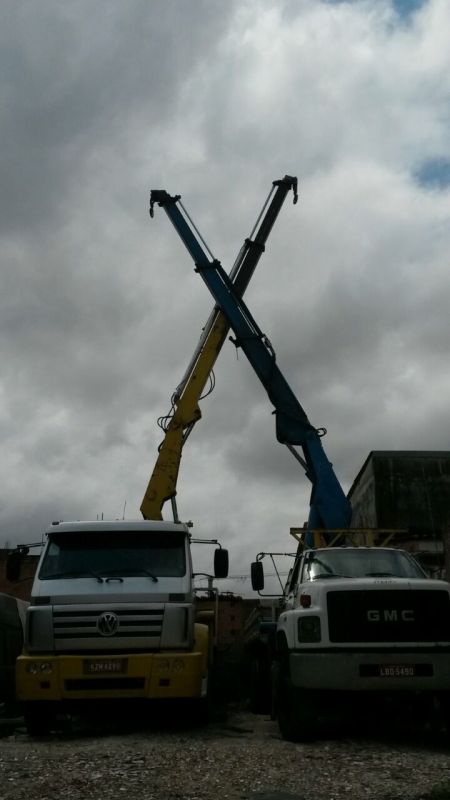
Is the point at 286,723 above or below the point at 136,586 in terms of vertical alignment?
below

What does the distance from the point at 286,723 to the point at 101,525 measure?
3.56 meters

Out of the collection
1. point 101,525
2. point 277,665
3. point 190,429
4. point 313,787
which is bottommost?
point 313,787

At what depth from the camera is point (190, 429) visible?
1719cm

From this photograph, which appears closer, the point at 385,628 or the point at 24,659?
the point at 385,628

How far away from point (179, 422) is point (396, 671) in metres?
9.21

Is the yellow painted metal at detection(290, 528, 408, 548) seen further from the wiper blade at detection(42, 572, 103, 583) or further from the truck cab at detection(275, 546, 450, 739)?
the wiper blade at detection(42, 572, 103, 583)

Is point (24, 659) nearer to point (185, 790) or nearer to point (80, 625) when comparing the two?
point (80, 625)


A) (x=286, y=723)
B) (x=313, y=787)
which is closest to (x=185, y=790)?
(x=313, y=787)

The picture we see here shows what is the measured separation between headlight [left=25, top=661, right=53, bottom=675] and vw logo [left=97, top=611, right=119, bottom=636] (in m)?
0.72

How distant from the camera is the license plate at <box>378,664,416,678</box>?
8.59 meters

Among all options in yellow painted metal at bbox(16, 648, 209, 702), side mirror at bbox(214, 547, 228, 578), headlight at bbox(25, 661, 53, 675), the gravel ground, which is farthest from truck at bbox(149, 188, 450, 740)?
headlight at bbox(25, 661, 53, 675)

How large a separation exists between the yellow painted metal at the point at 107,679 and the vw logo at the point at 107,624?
0.98ft

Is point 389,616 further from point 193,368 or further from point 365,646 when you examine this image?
point 193,368

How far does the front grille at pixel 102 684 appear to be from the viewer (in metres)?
9.55
